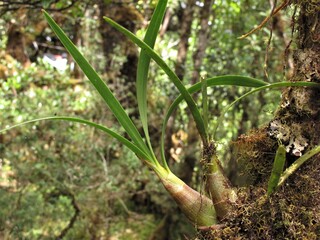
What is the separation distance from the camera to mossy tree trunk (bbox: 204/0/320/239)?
0.67 meters

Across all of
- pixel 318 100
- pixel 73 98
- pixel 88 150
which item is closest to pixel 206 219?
pixel 318 100

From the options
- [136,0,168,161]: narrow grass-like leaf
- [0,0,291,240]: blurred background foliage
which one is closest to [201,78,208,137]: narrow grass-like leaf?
[136,0,168,161]: narrow grass-like leaf

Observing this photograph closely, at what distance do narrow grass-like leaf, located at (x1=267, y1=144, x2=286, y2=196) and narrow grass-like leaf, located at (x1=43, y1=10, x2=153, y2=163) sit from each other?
204mm

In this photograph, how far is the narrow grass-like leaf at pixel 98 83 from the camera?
0.66 m

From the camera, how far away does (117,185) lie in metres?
2.90

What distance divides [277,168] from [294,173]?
0.11 metres

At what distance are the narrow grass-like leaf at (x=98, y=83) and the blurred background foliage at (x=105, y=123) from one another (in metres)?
1.34

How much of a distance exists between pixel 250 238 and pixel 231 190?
0.28 feet

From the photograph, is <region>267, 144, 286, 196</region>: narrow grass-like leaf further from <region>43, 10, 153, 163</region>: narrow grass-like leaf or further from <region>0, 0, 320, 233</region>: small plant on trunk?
<region>43, 10, 153, 163</region>: narrow grass-like leaf

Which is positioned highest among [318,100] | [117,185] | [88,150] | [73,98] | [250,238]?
[318,100]

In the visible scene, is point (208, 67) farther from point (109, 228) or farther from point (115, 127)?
point (109, 228)

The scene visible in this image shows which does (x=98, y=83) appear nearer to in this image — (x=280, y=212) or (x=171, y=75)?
(x=171, y=75)

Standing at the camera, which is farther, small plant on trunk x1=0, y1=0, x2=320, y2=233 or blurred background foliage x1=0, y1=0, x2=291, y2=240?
blurred background foliage x1=0, y1=0, x2=291, y2=240

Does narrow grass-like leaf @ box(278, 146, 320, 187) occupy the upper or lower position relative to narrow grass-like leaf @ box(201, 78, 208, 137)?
lower
